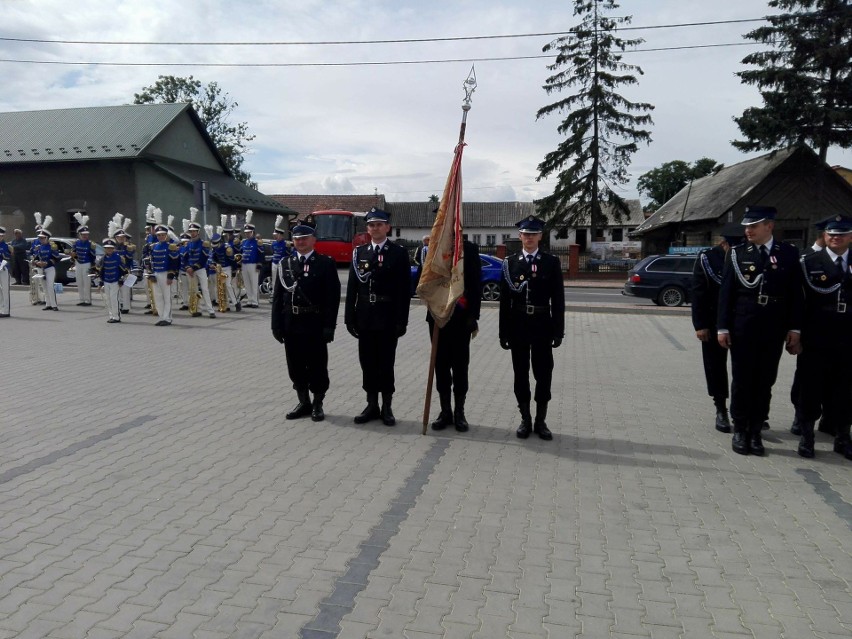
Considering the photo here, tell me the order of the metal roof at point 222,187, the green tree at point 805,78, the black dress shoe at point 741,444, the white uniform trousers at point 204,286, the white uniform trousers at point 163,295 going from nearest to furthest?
the black dress shoe at point 741,444, the white uniform trousers at point 163,295, the white uniform trousers at point 204,286, the green tree at point 805,78, the metal roof at point 222,187

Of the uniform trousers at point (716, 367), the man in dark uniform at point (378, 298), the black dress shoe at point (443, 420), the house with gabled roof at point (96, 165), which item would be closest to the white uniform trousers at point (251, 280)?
the man in dark uniform at point (378, 298)

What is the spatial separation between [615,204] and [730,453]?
36292 millimetres

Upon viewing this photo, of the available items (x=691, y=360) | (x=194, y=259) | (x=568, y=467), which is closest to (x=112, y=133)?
(x=194, y=259)

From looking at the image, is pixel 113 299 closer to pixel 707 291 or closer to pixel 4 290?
pixel 4 290

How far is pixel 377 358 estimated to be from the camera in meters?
7.04

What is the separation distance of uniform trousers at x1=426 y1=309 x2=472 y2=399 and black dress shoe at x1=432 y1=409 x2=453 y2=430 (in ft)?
0.66

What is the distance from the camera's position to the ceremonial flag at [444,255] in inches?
259

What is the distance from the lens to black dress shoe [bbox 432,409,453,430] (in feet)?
22.6

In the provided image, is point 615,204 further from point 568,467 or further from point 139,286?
point 568,467

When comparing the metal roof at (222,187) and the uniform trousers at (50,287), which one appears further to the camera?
the metal roof at (222,187)

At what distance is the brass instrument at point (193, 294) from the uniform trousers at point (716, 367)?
1161 cm

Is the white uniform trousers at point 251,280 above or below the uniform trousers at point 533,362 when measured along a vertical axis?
above

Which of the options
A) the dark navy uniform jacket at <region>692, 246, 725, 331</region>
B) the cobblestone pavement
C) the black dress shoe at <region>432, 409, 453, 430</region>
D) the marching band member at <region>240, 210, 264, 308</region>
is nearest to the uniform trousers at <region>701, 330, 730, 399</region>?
the dark navy uniform jacket at <region>692, 246, 725, 331</region>

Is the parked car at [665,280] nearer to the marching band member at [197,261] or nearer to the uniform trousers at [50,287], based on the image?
the marching band member at [197,261]
